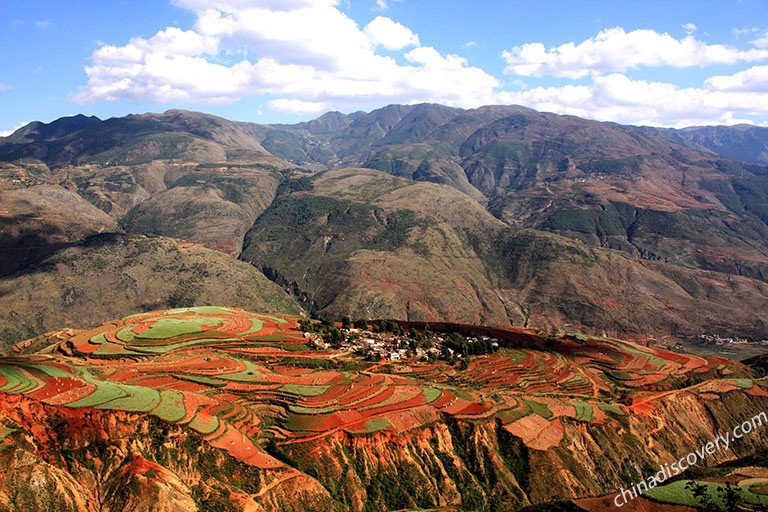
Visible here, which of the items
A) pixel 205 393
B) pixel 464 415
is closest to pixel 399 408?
pixel 464 415

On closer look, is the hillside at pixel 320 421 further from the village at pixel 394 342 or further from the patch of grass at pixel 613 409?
the village at pixel 394 342

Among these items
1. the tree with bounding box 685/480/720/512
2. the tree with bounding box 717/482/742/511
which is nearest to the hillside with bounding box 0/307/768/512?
the tree with bounding box 685/480/720/512

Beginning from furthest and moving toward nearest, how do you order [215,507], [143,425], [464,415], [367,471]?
[464,415], [367,471], [143,425], [215,507]

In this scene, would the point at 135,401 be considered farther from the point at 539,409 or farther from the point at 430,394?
the point at 539,409

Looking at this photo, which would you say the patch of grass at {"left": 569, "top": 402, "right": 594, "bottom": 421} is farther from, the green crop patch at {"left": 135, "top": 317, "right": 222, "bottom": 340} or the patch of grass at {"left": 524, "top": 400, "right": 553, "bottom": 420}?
the green crop patch at {"left": 135, "top": 317, "right": 222, "bottom": 340}

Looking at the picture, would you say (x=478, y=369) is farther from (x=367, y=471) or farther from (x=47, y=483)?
(x=47, y=483)

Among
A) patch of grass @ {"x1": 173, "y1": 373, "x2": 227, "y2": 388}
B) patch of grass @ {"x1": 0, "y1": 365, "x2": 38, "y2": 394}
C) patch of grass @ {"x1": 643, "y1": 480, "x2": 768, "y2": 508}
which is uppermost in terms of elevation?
patch of grass @ {"x1": 0, "y1": 365, "x2": 38, "y2": 394}
